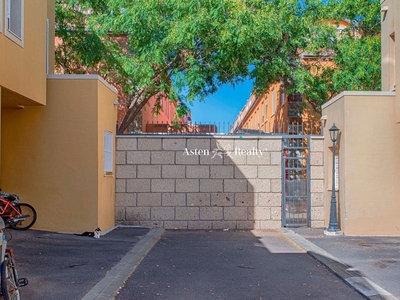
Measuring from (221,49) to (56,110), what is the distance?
24.7ft

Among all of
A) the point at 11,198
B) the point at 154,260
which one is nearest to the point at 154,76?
the point at 11,198

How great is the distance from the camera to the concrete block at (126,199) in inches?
556

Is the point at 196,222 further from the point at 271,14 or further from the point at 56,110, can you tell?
the point at 271,14

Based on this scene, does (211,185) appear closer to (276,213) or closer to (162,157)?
(162,157)

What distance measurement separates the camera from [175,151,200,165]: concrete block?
14172mm

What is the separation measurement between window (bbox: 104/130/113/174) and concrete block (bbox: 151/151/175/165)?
114 centimetres

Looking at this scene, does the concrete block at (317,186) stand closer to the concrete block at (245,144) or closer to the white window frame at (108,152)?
the concrete block at (245,144)

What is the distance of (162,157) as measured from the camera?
558 inches

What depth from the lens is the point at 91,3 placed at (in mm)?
19422

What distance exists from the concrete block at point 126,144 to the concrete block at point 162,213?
1.68 meters

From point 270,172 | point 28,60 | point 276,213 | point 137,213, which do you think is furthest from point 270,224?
point 28,60

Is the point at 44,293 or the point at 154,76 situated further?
the point at 154,76

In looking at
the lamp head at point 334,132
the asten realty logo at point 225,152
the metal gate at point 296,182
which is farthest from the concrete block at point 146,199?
the lamp head at point 334,132

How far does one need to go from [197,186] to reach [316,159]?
3175 mm
